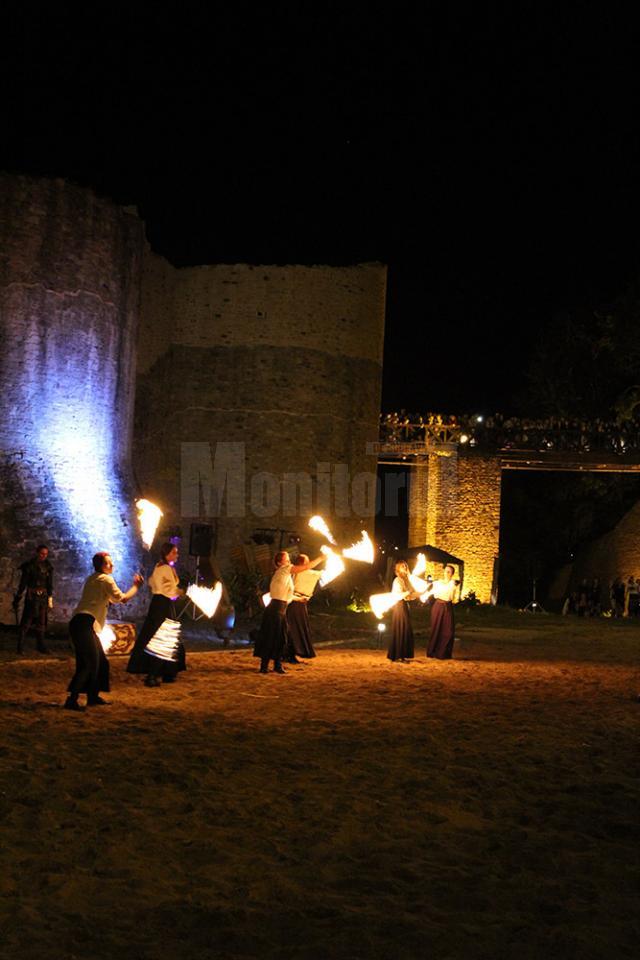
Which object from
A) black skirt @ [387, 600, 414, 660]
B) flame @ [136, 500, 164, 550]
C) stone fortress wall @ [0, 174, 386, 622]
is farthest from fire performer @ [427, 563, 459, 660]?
stone fortress wall @ [0, 174, 386, 622]

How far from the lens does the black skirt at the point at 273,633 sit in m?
11.9

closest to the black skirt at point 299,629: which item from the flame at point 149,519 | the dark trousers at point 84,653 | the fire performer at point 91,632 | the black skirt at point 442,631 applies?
the black skirt at point 442,631

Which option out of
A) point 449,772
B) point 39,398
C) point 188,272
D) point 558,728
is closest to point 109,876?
point 449,772

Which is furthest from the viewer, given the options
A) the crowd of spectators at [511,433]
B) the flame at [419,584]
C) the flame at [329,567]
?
the crowd of spectators at [511,433]

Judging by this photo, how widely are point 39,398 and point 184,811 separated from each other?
34.2 feet

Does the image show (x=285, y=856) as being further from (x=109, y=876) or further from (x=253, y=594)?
(x=253, y=594)

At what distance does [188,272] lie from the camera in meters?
22.2

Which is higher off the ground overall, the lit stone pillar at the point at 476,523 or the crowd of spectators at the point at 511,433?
the crowd of spectators at the point at 511,433

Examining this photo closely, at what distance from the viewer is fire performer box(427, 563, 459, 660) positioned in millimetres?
13914

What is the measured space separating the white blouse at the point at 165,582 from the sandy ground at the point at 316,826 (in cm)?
107

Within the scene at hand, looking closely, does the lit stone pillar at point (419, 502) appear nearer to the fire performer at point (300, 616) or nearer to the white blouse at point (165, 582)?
the fire performer at point (300, 616)

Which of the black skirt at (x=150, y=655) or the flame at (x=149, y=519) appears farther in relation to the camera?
the flame at (x=149, y=519)

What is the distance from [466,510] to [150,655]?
62.7ft

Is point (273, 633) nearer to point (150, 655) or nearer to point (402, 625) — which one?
point (150, 655)
